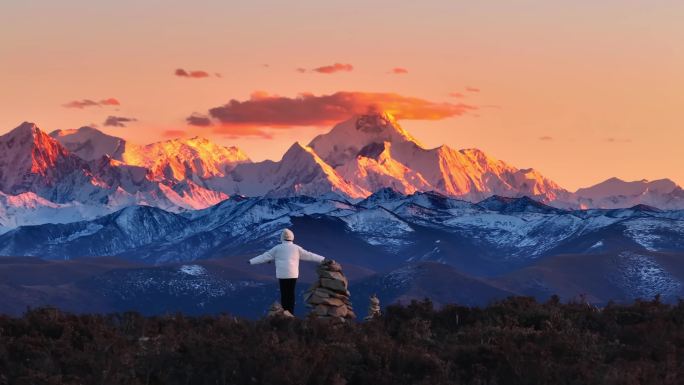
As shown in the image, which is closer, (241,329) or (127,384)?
(127,384)

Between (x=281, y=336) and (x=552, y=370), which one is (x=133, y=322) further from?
(x=552, y=370)

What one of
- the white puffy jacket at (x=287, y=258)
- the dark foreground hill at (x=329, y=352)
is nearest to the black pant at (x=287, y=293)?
the white puffy jacket at (x=287, y=258)

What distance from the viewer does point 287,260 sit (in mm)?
51812

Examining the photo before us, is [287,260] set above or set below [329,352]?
above

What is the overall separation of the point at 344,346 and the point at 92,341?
8.57m

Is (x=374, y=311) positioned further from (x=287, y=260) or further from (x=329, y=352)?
(x=329, y=352)

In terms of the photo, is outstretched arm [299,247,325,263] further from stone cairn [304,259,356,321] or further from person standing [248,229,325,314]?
stone cairn [304,259,356,321]

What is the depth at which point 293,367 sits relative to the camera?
37.8 m

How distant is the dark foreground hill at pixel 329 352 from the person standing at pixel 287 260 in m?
2.84

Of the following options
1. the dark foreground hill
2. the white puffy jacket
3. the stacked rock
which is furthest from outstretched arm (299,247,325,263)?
the dark foreground hill

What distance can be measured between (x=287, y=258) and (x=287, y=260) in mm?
119

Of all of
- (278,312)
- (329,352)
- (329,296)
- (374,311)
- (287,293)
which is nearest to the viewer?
(329,352)

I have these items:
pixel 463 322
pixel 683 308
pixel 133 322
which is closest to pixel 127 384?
pixel 133 322

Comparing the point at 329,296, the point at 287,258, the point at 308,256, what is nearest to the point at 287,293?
the point at 329,296
